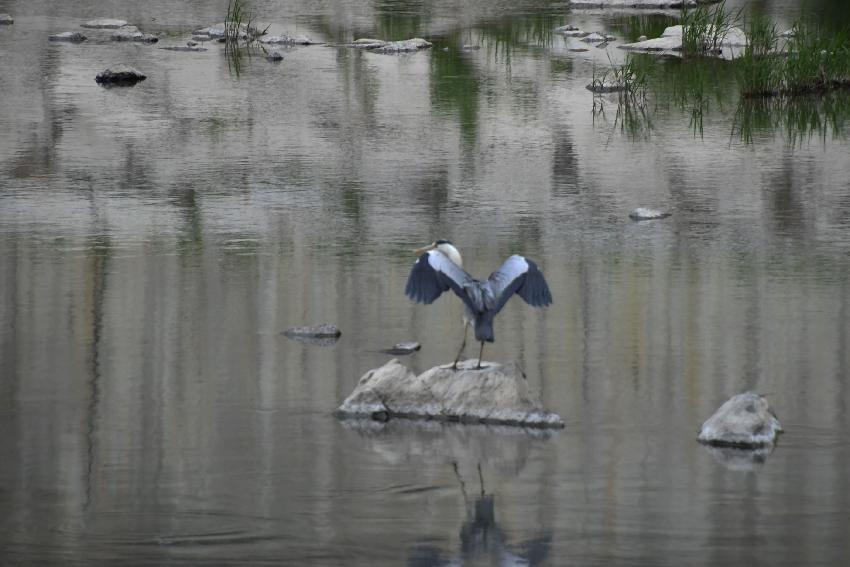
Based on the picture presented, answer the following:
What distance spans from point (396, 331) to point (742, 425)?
292 cm

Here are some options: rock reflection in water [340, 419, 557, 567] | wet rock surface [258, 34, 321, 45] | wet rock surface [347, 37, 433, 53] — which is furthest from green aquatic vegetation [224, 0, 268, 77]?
rock reflection in water [340, 419, 557, 567]

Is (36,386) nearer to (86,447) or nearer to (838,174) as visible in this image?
(86,447)

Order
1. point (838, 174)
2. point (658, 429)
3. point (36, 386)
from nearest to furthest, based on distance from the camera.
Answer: point (658, 429)
point (36, 386)
point (838, 174)

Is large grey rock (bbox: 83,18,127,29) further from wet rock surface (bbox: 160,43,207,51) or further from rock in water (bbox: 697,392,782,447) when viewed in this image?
rock in water (bbox: 697,392,782,447)

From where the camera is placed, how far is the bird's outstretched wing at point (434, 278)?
872 cm

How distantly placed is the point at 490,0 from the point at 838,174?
81.5 ft

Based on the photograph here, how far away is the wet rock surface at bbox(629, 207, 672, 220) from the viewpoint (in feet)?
48.7

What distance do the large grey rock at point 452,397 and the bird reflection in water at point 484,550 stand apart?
56.7 inches

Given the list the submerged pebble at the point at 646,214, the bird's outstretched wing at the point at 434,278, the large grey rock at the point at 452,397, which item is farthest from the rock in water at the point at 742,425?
the submerged pebble at the point at 646,214

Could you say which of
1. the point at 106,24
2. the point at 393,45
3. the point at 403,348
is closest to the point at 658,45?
the point at 393,45

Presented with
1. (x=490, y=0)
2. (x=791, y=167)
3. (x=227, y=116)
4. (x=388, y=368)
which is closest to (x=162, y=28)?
(x=490, y=0)

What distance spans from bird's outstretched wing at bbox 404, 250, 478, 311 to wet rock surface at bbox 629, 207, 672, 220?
622cm

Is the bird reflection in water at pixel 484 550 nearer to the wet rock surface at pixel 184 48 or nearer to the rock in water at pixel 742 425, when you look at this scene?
the rock in water at pixel 742 425

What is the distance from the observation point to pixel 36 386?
9625 millimetres
